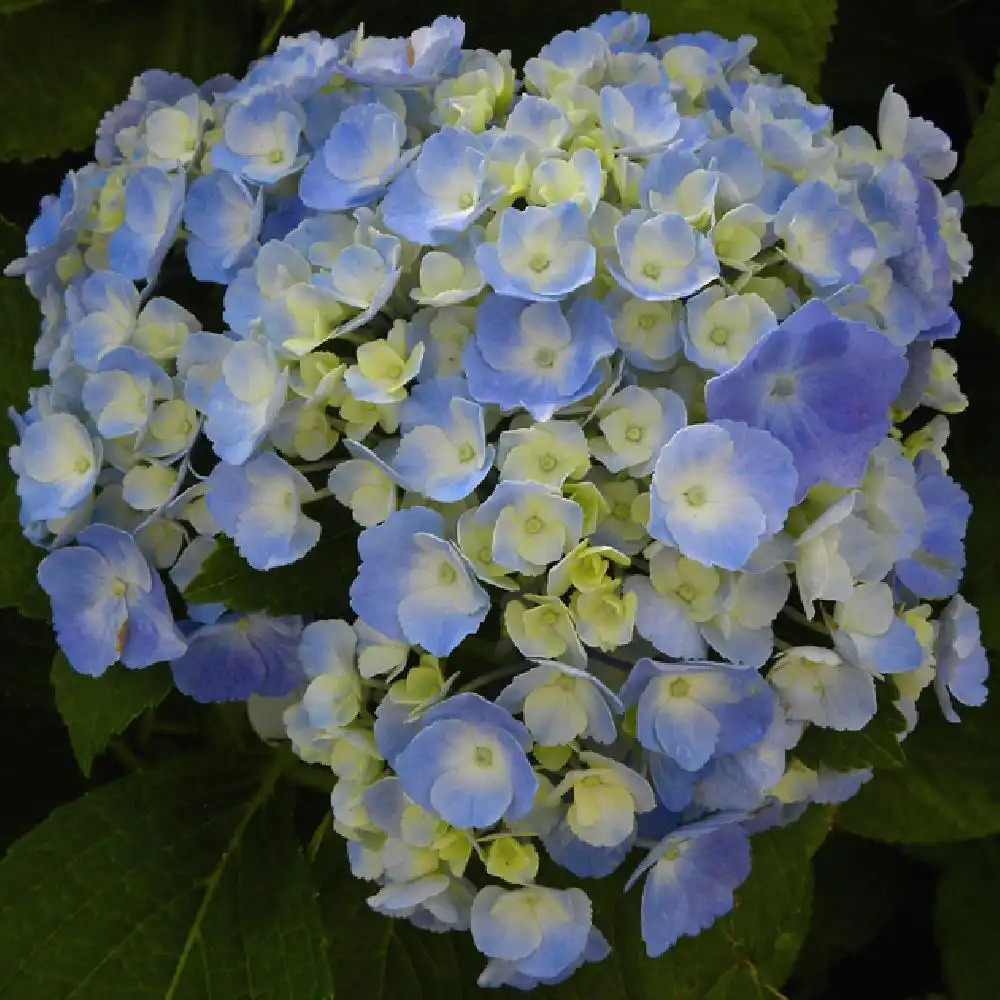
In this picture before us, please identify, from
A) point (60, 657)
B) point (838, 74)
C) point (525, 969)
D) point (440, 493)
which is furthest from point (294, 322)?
point (838, 74)

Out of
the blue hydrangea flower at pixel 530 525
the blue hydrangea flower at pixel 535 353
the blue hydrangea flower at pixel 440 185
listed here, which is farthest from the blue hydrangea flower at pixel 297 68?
the blue hydrangea flower at pixel 530 525

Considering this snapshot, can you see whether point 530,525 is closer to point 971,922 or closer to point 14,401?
point 14,401

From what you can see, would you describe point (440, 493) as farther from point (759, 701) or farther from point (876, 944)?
point (876, 944)

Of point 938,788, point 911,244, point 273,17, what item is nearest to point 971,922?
point 938,788

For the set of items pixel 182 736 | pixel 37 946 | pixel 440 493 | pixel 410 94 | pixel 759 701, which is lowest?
pixel 182 736

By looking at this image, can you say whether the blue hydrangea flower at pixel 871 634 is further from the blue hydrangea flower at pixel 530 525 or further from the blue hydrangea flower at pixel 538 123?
the blue hydrangea flower at pixel 538 123

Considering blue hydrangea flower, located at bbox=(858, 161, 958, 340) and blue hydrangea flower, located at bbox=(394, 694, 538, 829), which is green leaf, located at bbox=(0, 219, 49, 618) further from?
blue hydrangea flower, located at bbox=(858, 161, 958, 340)
